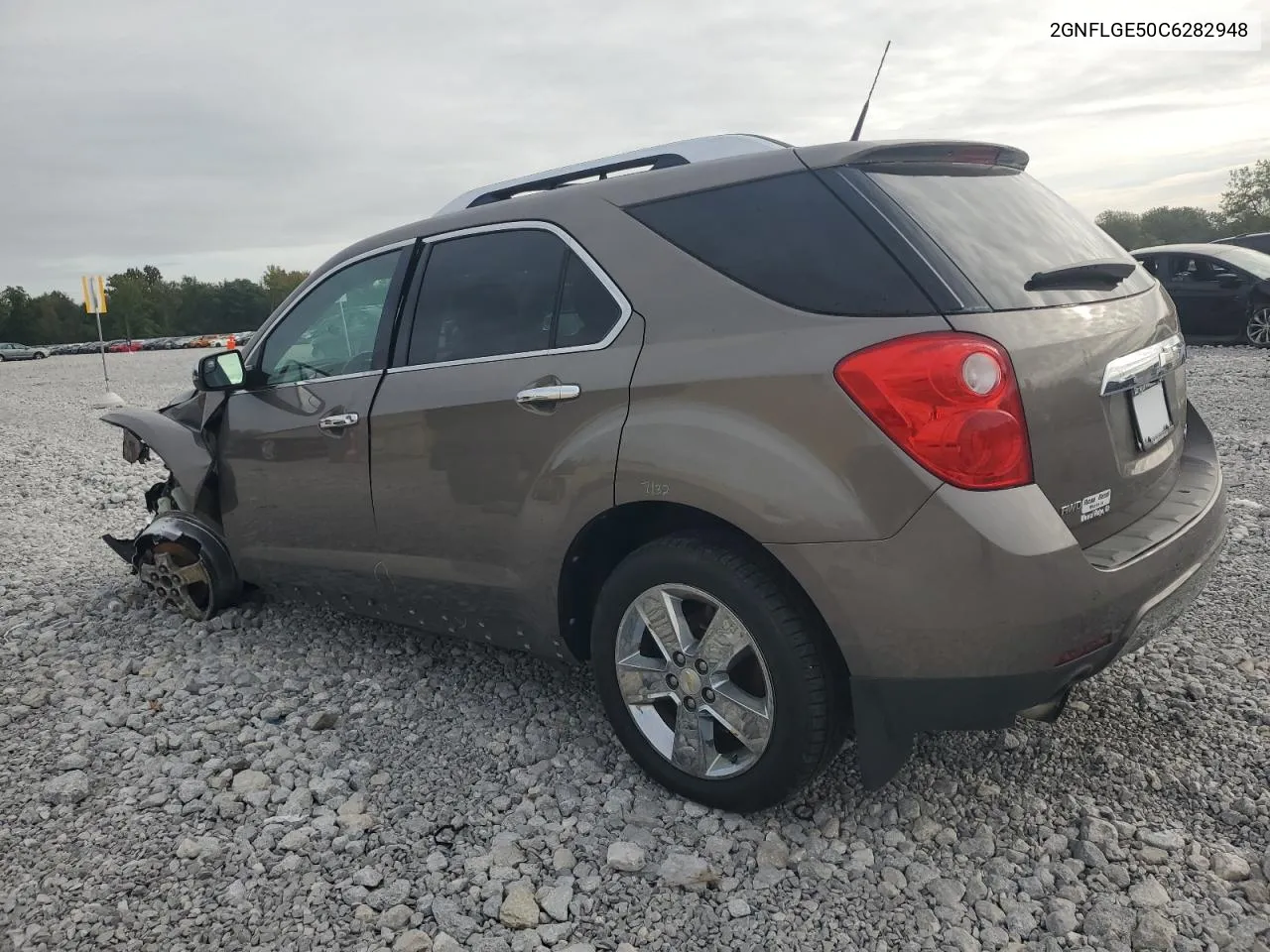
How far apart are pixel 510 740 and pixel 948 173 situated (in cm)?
232

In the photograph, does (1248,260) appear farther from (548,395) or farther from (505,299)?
(548,395)

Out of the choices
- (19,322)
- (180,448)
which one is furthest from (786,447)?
(19,322)

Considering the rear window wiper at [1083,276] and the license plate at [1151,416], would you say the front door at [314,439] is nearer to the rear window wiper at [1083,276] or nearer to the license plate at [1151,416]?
the rear window wiper at [1083,276]

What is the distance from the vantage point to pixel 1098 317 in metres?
2.61

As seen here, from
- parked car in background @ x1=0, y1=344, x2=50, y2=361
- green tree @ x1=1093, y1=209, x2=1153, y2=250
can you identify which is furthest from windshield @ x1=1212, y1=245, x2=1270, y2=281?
parked car in background @ x1=0, y1=344, x2=50, y2=361

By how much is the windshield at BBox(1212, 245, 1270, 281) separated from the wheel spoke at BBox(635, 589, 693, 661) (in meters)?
13.4

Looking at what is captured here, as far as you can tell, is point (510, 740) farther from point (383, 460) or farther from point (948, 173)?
point (948, 173)

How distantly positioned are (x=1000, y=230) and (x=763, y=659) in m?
1.33

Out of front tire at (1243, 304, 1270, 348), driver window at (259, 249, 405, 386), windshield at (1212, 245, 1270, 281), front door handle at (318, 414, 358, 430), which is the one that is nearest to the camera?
front door handle at (318, 414, 358, 430)

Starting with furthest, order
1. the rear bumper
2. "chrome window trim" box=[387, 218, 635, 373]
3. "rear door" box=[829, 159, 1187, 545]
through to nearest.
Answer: "chrome window trim" box=[387, 218, 635, 373] → "rear door" box=[829, 159, 1187, 545] → the rear bumper

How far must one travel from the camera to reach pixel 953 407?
2.28 meters

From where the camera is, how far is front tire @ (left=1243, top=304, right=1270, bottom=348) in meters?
12.9

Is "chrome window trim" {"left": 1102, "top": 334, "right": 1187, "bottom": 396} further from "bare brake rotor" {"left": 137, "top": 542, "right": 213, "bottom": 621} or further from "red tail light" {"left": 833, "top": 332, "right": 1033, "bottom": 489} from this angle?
"bare brake rotor" {"left": 137, "top": 542, "right": 213, "bottom": 621}

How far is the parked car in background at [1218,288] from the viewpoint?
13.0 meters
